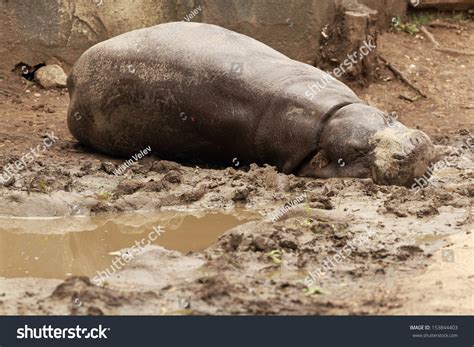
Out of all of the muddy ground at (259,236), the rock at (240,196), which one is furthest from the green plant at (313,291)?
the rock at (240,196)

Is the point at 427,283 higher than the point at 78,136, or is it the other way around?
the point at 427,283

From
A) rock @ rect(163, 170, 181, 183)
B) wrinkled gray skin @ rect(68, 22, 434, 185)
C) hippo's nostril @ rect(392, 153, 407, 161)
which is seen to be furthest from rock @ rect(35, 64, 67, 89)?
hippo's nostril @ rect(392, 153, 407, 161)

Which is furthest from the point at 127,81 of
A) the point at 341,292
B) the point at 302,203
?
the point at 341,292

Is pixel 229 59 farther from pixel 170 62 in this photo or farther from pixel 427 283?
pixel 427 283

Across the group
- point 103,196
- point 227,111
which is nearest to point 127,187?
point 103,196

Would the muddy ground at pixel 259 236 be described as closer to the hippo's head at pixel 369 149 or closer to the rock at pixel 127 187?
the rock at pixel 127 187

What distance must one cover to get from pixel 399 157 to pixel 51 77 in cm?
462

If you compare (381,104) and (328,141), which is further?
(381,104)

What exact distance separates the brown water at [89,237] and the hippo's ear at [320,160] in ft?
3.41

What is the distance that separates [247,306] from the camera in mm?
5328

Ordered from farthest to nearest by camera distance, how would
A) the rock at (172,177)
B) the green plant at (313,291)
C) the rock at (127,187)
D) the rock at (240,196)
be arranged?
the rock at (172,177) → the rock at (127,187) → the rock at (240,196) → the green plant at (313,291)

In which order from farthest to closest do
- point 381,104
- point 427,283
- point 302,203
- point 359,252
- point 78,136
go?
1. point 381,104
2. point 78,136
3. point 302,203
4. point 359,252
5. point 427,283

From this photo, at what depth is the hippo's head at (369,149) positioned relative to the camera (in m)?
8.02

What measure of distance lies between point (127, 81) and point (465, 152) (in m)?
3.05
